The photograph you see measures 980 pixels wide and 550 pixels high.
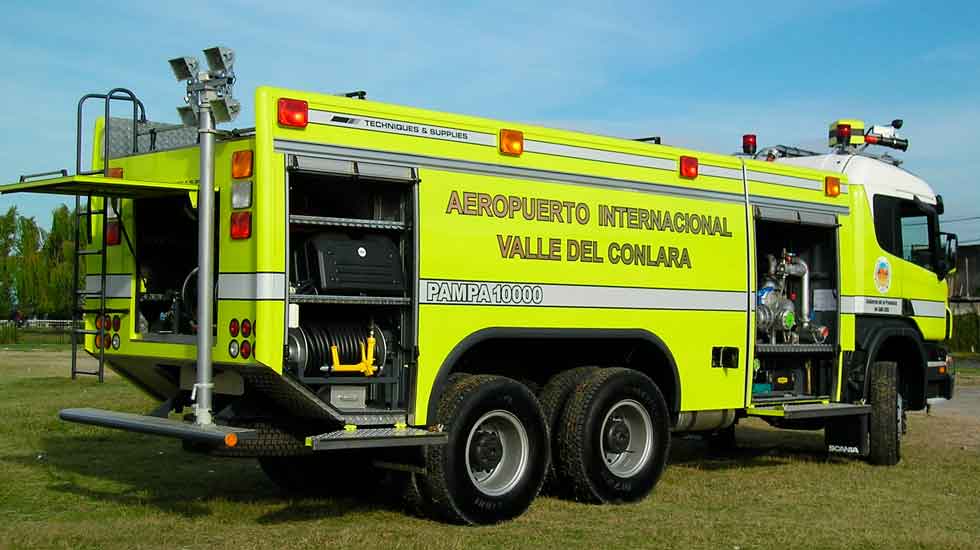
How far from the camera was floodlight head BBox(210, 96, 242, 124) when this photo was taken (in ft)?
26.2

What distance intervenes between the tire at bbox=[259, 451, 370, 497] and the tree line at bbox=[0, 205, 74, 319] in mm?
55933

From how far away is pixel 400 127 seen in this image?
8.50m

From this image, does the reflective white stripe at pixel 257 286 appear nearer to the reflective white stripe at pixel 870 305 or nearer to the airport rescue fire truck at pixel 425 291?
the airport rescue fire truck at pixel 425 291

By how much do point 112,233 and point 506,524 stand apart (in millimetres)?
3850

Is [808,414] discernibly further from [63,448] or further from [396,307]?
[63,448]

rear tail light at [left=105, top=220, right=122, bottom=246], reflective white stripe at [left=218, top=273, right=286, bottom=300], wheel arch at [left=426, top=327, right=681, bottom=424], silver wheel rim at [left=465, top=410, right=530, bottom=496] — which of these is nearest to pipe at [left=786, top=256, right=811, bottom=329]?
wheel arch at [left=426, top=327, right=681, bottom=424]

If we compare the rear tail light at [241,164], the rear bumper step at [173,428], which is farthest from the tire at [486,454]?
the rear tail light at [241,164]

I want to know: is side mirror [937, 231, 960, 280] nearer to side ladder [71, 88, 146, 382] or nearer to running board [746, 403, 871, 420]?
running board [746, 403, 871, 420]

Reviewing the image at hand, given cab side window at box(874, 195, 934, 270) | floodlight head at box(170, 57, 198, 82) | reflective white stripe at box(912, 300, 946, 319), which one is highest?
floodlight head at box(170, 57, 198, 82)

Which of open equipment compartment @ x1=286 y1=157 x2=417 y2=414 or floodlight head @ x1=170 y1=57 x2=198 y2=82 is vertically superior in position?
floodlight head @ x1=170 y1=57 x2=198 y2=82

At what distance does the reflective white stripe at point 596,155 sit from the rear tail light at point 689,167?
0.10m

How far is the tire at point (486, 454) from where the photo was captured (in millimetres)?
8469

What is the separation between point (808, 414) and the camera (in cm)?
1138

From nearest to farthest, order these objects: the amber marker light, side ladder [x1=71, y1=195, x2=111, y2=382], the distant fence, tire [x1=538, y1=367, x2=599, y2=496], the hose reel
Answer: the hose reel → side ladder [x1=71, y1=195, x2=111, y2=382] → the amber marker light → tire [x1=538, y1=367, x2=599, y2=496] → the distant fence
